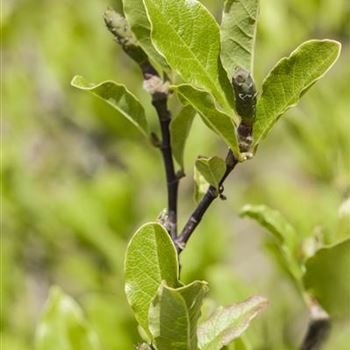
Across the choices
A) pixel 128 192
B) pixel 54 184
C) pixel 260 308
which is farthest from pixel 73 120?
pixel 260 308

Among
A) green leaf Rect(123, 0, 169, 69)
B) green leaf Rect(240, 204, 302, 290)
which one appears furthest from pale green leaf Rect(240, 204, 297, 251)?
green leaf Rect(123, 0, 169, 69)

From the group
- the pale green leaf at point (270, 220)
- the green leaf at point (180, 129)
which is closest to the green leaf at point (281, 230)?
the pale green leaf at point (270, 220)

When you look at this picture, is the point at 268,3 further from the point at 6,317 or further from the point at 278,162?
the point at 278,162

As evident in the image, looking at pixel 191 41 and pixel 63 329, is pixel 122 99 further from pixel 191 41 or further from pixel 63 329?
pixel 63 329

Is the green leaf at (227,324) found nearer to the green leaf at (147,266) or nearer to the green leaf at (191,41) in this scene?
the green leaf at (147,266)

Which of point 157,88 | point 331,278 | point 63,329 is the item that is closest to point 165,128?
point 157,88

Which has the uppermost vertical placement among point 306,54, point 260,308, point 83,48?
point 306,54
